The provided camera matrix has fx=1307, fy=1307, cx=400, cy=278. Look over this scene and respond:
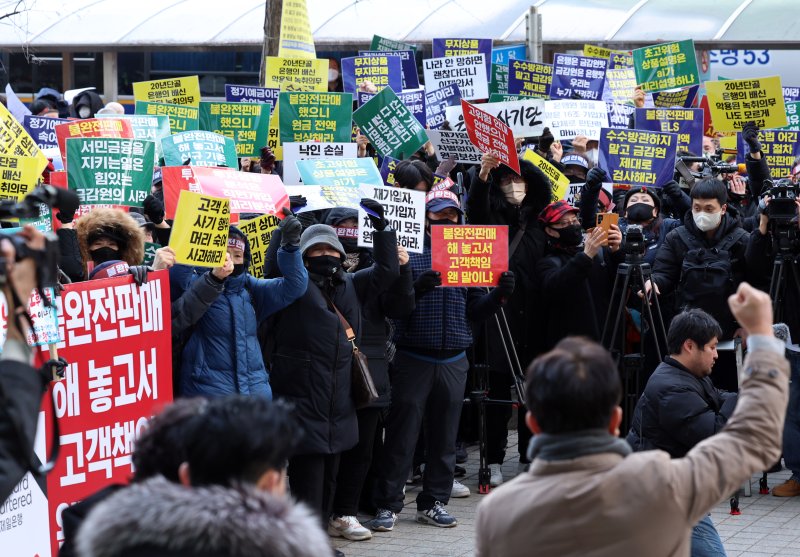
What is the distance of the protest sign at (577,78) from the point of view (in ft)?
40.7

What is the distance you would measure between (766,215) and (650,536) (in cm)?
549

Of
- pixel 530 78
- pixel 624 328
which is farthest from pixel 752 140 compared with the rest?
pixel 530 78

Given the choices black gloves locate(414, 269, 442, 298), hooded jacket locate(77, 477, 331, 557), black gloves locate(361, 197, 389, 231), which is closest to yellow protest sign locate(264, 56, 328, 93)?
black gloves locate(414, 269, 442, 298)

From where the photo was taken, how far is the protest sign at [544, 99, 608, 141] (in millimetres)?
11250

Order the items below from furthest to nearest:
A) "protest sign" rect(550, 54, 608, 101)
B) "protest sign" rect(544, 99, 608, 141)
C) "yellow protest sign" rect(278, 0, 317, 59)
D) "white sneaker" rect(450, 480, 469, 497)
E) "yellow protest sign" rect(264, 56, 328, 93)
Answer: "yellow protest sign" rect(278, 0, 317, 59)
"protest sign" rect(550, 54, 608, 101)
"yellow protest sign" rect(264, 56, 328, 93)
"protest sign" rect(544, 99, 608, 141)
"white sneaker" rect(450, 480, 469, 497)

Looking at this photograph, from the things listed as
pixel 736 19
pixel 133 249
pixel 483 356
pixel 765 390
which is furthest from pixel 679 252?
pixel 736 19

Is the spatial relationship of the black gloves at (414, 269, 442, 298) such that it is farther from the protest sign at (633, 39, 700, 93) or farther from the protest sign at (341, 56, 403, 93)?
the protest sign at (633, 39, 700, 93)

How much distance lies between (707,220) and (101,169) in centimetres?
391

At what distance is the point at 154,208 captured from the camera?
767 cm

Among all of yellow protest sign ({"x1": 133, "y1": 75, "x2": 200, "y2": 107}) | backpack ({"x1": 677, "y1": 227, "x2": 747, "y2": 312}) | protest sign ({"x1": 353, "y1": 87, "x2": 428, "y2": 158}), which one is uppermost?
yellow protest sign ({"x1": 133, "y1": 75, "x2": 200, "y2": 107})

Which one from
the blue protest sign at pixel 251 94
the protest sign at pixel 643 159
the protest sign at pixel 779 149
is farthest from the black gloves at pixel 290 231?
the protest sign at pixel 779 149

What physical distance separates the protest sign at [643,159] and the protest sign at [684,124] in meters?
1.12

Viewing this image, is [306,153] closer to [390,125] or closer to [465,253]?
[390,125]

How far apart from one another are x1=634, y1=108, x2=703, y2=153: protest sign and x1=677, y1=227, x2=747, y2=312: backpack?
2571 millimetres
